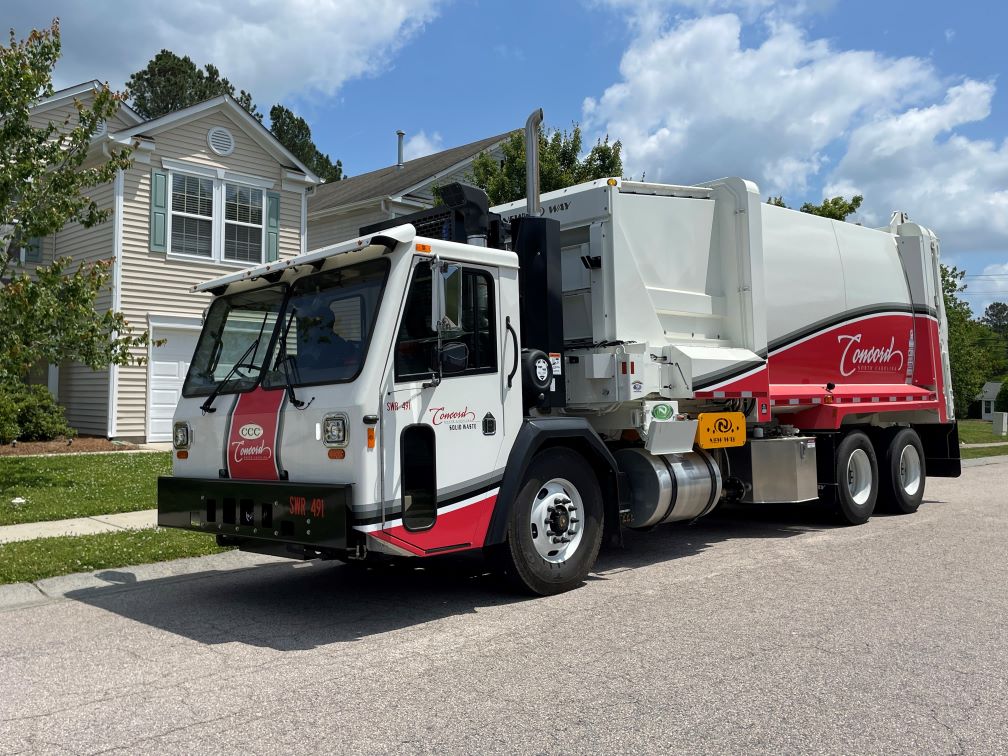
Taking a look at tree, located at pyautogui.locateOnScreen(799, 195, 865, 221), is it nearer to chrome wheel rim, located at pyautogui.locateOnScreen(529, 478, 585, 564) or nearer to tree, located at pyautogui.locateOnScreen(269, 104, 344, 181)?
chrome wheel rim, located at pyautogui.locateOnScreen(529, 478, 585, 564)

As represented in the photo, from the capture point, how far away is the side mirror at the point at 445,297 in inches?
227

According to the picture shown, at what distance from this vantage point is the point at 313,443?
5.83 m

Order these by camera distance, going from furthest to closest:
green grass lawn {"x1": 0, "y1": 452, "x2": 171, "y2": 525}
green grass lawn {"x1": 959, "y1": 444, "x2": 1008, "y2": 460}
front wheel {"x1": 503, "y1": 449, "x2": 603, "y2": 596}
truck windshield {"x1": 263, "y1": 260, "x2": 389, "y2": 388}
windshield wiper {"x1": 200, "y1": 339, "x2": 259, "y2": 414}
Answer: green grass lawn {"x1": 959, "y1": 444, "x2": 1008, "y2": 460} < green grass lawn {"x1": 0, "y1": 452, "x2": 171, "y2": 525} < windshield wiper {"x1": 200, "y1": 339, "x2": 259, "y2": 414} < front wheel {"x1": 503, "y1": 449, "x2": 603, "y2": 596} < truck windshield {"x1": 263, "y1": 260, "x2": 389, "y2": 388}

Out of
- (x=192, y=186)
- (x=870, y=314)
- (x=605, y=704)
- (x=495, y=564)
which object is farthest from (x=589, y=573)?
(x=192, y=186)

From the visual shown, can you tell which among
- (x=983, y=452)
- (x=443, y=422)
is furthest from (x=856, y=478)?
(x=983, y=452)

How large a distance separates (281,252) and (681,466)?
14.9 metres

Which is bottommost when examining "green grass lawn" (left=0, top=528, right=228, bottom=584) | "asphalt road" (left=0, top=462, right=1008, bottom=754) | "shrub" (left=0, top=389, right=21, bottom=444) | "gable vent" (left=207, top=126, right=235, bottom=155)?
"asphalt road" (left=0, top=462, right=1008, bottom=754)

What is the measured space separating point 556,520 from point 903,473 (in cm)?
640

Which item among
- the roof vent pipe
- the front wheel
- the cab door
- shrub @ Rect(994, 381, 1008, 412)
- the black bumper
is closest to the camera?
the black bumper

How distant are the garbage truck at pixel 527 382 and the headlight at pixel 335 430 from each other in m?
0.01

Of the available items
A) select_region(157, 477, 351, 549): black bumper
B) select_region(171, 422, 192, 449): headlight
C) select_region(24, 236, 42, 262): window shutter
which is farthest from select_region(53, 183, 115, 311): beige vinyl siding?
select_region(157, 477, 351, 549): black bumper

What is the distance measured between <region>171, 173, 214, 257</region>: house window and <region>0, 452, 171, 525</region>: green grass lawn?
5.59 metres

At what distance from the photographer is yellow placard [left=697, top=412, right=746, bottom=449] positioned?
27.3 ft

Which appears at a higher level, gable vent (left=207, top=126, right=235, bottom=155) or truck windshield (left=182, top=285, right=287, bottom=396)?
gable vent (left=207, top=126, right=235, bottom=155)
